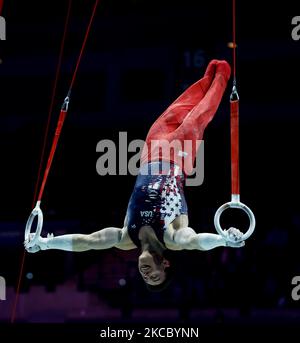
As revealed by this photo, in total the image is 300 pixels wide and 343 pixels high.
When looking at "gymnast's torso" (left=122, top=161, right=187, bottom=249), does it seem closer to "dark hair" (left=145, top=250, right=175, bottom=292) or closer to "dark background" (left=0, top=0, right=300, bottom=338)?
"dark hair" (left=145, top=250, right=175, bottom=292)

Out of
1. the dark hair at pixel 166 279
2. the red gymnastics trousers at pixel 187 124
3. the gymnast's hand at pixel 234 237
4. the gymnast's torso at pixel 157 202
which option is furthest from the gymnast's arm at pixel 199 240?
the red gymnastics trousers at pixel 187 124

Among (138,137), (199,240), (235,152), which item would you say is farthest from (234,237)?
(138,137)

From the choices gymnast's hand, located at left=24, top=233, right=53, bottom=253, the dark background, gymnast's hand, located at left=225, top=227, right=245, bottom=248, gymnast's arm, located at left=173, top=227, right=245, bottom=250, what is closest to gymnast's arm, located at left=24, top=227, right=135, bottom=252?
gymnast's hand, located at left=24, top=233, right=53, bottom=253

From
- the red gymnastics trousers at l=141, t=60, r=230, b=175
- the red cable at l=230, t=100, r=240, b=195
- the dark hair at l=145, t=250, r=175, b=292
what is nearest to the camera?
the red cable at l=230, t=100, r=240, b=195

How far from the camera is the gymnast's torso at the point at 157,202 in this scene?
15.6 feet

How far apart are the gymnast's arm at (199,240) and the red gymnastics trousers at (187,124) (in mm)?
714

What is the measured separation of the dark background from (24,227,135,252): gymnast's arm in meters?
2.67

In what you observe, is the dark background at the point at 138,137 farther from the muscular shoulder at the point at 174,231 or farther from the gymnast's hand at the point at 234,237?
the gymnast's hand at the point at 234,237

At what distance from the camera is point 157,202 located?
191 inches

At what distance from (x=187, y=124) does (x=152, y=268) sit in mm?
1223

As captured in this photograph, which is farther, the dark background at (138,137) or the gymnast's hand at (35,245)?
the dark background at (138,137)

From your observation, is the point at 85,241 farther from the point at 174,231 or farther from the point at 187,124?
the point at 187,124

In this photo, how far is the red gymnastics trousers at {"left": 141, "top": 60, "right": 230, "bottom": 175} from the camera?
17.0 ft

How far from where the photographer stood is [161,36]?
30.9ft
